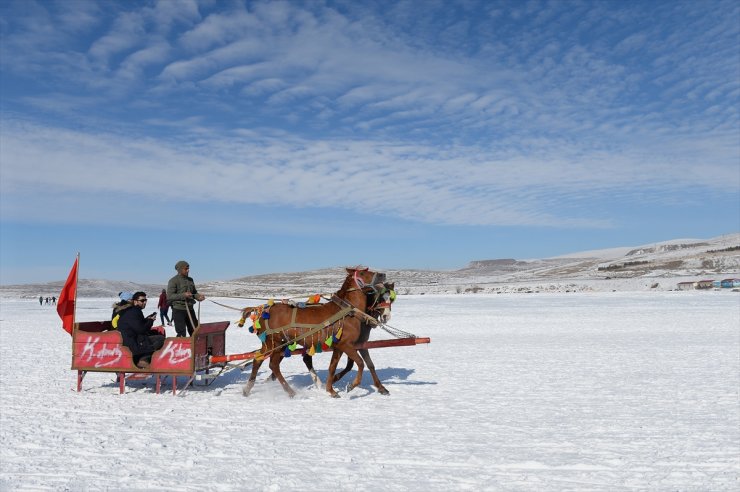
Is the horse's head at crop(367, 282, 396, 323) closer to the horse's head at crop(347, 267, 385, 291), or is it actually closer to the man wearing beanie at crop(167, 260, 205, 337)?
the horse's head at crop(347, 267, 385, 291)

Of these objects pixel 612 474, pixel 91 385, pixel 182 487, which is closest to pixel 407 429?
pixel 612 474

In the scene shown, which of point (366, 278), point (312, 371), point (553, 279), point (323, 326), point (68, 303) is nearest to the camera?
point (323, 326)

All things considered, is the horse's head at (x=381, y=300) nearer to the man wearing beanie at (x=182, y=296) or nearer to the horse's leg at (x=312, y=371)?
the horse's leg at (x=312, y=371)

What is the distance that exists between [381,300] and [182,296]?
343 centimetres

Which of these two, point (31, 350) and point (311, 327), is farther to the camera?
point (31, 350)

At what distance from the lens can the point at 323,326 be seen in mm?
9664

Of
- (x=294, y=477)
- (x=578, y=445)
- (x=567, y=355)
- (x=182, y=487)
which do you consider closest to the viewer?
(x=182, y=487)

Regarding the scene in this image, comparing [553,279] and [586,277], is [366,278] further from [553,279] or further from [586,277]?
[586,277]

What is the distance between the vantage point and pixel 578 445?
670 cm

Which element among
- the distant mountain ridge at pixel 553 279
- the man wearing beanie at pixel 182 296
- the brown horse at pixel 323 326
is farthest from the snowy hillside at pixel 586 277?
the brown horse at pixel 323 326

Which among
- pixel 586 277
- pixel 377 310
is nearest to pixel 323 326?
pixel 377 310

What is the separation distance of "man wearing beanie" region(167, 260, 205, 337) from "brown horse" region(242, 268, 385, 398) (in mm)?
1379

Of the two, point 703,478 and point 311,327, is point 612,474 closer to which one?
point 703,478

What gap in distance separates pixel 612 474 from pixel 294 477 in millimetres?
3061
